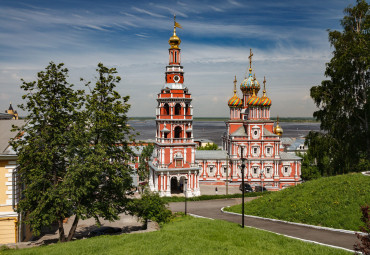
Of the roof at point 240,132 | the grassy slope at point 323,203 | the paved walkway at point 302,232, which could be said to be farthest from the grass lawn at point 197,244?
the roof at point 240,132

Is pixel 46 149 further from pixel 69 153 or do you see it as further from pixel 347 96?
pixel 347 96

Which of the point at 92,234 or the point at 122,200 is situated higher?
the point at 122,200

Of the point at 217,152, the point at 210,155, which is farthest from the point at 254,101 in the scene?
the point at 210,155

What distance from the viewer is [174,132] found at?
35.7 m

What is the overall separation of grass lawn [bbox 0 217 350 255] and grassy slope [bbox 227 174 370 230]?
14.8 feet

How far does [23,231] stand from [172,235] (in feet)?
A: 34.0

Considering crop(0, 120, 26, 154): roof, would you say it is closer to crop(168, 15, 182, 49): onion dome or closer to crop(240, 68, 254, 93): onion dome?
crop(168, 15, 182, 49): onion dome

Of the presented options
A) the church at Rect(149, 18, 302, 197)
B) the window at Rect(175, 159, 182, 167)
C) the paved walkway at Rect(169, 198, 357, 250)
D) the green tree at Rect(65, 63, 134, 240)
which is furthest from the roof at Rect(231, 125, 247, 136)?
the green tree at Rect(65, 63, 134, 240)

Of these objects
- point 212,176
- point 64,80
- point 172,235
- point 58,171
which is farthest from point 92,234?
point 212,176

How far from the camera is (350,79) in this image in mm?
24016

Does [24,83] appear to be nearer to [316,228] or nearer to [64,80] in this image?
[64,80]

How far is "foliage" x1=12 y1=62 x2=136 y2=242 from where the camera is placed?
15539 millimetres

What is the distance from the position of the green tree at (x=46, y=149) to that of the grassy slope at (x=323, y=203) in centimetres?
1227

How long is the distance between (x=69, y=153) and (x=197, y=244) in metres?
8.29
